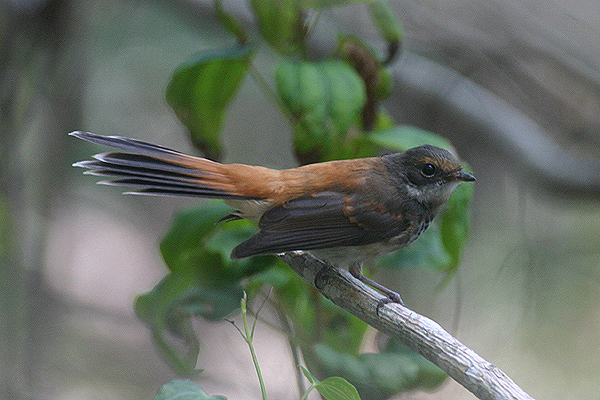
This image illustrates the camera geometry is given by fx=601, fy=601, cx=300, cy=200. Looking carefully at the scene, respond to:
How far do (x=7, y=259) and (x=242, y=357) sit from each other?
1767 millimetres

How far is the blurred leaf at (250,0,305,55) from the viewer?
2705 millimetres

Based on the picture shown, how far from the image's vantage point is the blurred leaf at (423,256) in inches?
115

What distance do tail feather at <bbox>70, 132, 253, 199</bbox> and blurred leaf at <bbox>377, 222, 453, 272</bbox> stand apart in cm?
88

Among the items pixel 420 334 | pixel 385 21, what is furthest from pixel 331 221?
pixel 385 21

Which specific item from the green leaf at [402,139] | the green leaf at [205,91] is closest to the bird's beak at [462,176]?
the green leaf at [402,139]

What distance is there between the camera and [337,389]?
1.79 metres

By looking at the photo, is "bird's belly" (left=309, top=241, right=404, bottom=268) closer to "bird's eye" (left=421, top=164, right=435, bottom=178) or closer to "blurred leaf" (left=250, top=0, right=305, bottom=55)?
"bird's eye" (left=421, top=164, right=435, bottom=178)

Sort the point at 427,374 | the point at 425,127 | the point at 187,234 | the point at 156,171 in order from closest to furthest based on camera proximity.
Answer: the point at 156,171, the point at 427,374, the point at 187,234, the point at 425,127

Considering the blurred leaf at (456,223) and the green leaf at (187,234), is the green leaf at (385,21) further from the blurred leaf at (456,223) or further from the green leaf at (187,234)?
the green leaf at (187,234)

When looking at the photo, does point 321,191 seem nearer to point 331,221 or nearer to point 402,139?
point 331,221

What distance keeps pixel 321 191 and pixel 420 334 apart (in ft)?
2.92

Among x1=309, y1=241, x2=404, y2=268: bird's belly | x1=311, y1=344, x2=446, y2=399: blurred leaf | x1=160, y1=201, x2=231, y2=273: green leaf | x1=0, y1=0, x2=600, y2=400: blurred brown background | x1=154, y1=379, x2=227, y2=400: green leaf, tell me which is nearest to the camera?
x1=154, y1=379, x2=227, y2=400: green leaf

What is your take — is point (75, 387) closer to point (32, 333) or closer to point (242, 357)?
point (32, 333)

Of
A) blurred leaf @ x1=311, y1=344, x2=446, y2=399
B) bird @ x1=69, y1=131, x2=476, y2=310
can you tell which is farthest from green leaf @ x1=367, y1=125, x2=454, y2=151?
blurred leaf @ x1=311, y1=344, x2=446, y2=399
